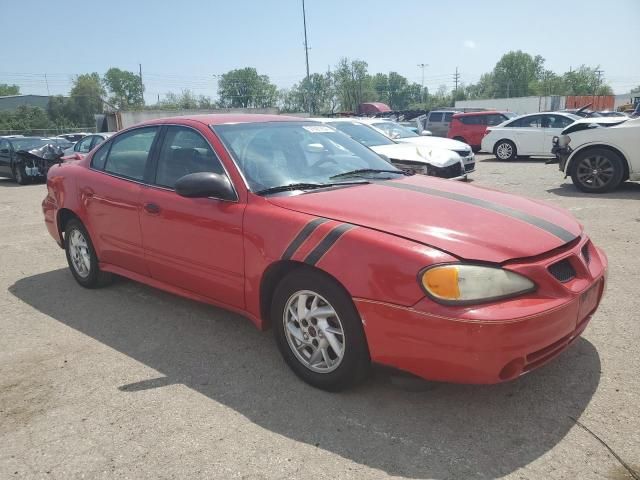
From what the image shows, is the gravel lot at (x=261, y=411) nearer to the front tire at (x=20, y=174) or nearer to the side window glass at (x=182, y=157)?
the side window glass at (x=182, y=157)

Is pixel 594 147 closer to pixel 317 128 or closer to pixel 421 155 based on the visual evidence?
pixel 421 155

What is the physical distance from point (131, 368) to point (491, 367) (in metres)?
2.23

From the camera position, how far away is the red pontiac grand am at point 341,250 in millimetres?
2381

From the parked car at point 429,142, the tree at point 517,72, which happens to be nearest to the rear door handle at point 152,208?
the parked car at point 429,142

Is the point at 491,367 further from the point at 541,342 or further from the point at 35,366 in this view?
the point at 35,366

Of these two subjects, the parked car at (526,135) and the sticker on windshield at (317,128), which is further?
the parked car at (526,135)

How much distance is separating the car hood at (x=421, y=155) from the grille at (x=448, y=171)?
0.20 feet

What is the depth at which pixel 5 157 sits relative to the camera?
637 inches

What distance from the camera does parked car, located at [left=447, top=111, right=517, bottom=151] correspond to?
18656 mm

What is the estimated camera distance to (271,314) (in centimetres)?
309

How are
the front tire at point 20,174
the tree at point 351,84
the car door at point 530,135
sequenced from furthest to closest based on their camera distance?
1. the tree at point 351,84
2. the front tire at point 20,174
3. the car door at point 530,135

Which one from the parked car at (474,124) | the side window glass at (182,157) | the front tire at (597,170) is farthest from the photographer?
the parked car at (474,124)

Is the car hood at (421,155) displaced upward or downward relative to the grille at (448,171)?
upward

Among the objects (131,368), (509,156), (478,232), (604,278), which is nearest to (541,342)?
(478,232)
